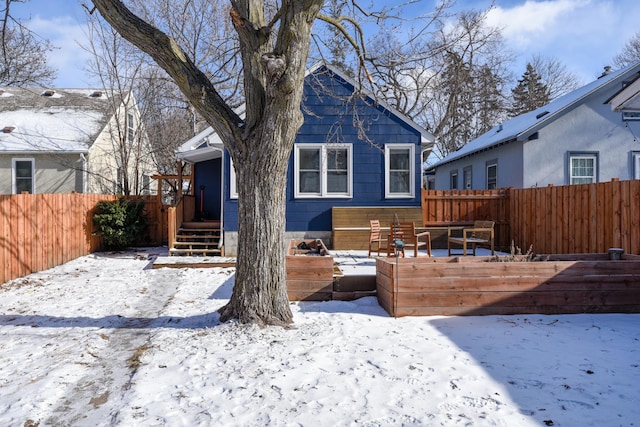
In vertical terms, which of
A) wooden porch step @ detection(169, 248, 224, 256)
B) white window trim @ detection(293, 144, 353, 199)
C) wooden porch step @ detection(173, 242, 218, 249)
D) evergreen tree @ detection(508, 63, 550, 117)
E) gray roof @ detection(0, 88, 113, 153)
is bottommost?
wooden porch step @ detection(169, 248, 224, 256)

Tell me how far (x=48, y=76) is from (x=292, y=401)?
77.3ft

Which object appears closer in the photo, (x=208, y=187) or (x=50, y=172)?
(x=208, y=187)

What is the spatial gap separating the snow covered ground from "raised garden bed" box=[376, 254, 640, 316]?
6.3 inches

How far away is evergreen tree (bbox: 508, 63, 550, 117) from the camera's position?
30078 millimetres

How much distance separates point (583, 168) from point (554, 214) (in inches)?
182

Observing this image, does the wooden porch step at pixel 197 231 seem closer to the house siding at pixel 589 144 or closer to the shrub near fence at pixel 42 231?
the shrub near fence at pixel 42 231

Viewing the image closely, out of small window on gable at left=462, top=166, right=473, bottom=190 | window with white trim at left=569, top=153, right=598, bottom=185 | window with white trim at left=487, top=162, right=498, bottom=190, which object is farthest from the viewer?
small window on gable at left=462, top=166, right=473, bottom=190

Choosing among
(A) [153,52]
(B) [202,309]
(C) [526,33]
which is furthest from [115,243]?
(C) [526,33]

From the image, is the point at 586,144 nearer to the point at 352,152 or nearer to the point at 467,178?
the point at 467,178

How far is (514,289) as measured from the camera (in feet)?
17.1

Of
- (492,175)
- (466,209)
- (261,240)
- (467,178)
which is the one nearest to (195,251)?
(261,240)

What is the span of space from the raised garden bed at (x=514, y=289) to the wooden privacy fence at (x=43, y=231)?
7156 mm

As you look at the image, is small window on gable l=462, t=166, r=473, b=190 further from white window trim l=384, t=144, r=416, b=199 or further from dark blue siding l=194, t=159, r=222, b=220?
dark blue siding l=194, t=159, r=222, b=220

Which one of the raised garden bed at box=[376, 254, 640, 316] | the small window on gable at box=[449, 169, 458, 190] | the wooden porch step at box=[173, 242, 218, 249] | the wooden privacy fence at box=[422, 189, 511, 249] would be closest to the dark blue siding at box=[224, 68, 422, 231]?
the wooden privacy fence at box=[422, 189, 511, 249]
